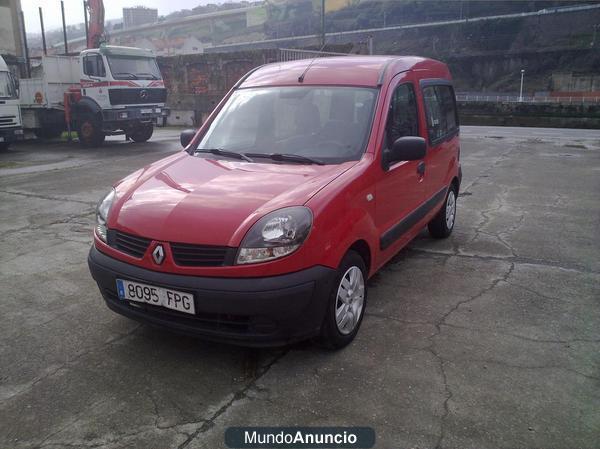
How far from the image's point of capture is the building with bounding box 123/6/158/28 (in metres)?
132

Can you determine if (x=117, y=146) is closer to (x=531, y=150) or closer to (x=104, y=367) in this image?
(x=531, y=150)

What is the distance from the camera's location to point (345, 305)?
3273 millimetres

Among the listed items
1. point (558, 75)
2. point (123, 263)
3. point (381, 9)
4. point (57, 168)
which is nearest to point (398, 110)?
point (123, 263)

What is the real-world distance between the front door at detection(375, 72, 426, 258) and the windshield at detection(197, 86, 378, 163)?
0.73ft

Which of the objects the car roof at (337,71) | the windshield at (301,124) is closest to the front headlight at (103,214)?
the windshield at (301,124)

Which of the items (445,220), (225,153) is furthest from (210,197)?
(445,220)

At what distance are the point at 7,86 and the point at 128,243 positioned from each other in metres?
14.9

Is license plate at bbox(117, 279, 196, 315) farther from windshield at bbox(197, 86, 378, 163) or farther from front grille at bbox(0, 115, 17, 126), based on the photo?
front grille at bbox(0, 115, 17, 126)

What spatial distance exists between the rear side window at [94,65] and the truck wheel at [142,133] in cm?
206

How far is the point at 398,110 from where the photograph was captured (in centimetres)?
412

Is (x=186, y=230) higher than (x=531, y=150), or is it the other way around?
(x=186, y=230)

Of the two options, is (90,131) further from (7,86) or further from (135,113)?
(7,86)

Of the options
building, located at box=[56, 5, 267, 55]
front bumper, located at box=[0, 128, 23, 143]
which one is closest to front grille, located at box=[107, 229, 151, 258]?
front bumper, located at box=[0, 128, 23, 143]

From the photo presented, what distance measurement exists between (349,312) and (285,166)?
1.10m
